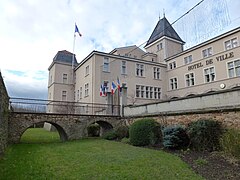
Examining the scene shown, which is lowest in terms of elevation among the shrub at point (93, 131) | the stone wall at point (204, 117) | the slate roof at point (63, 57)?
the shrub at point (93, 131)

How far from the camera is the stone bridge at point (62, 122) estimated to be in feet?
45.9

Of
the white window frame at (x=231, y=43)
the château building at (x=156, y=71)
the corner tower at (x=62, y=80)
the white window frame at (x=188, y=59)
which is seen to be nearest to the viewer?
the white window frame at (x=231, y=43)

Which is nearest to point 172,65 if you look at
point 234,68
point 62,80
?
point 234,68

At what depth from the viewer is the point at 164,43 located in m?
28.8

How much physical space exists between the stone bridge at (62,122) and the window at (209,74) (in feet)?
36.9

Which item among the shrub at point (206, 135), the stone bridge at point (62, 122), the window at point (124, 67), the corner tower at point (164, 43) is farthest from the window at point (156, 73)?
the shrub at point (206, 135)

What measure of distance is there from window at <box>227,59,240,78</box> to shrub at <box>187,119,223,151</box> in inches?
487

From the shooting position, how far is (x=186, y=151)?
364 inches

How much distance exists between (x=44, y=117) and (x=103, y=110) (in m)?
6.81

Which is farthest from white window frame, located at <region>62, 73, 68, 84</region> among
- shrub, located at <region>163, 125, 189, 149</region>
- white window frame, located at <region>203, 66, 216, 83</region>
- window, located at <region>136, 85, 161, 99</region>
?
shrub, located at <region>163, 125, 189, 149</region>

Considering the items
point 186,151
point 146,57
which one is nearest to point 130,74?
point 146,57

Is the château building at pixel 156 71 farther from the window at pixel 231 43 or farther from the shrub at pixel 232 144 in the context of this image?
the shrub at pixel 232 144

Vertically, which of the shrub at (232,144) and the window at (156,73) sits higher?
the window at (156,73)

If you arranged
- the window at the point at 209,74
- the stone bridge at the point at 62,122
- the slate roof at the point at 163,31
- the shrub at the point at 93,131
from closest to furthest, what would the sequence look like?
the stone bridge at the point at 62,122, the shrub at the point at 93,131, the window at the point at 209,74, the slate roof at the point at 163,31
